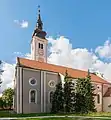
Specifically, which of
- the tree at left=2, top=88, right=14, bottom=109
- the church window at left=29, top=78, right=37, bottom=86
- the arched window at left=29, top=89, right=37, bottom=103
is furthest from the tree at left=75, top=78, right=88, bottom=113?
the tree at left=2, top=88, right=14, bottom=109

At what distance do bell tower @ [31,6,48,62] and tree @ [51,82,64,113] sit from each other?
23196 millimetres

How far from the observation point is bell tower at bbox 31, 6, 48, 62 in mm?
61438

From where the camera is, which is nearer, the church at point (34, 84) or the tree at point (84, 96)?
the church at point (34, 84)

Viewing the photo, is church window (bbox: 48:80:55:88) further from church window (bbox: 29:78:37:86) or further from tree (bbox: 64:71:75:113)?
tree (bbox: 64:71:75:113)

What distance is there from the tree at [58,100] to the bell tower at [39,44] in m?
23.2

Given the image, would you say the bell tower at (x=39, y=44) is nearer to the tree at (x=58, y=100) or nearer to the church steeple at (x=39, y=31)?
the church steeple at (x=39, y=31)

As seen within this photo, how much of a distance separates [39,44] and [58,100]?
27235mm

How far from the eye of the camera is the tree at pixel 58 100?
37.5 m

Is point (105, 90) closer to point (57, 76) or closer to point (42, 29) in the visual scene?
point (57, 76)

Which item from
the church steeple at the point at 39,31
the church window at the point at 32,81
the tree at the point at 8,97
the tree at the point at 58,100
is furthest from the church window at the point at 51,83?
the tree at the point at 8,97

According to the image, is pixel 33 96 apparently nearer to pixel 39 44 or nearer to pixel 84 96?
pixel 84 96

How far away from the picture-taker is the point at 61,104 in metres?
37.4

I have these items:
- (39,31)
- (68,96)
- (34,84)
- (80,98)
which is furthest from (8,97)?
(80,98)

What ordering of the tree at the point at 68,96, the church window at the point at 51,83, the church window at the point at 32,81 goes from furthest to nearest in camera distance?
the church window at the point at 51,83 < the church window at the point at 32,81 < the tree at the point at 68,96
